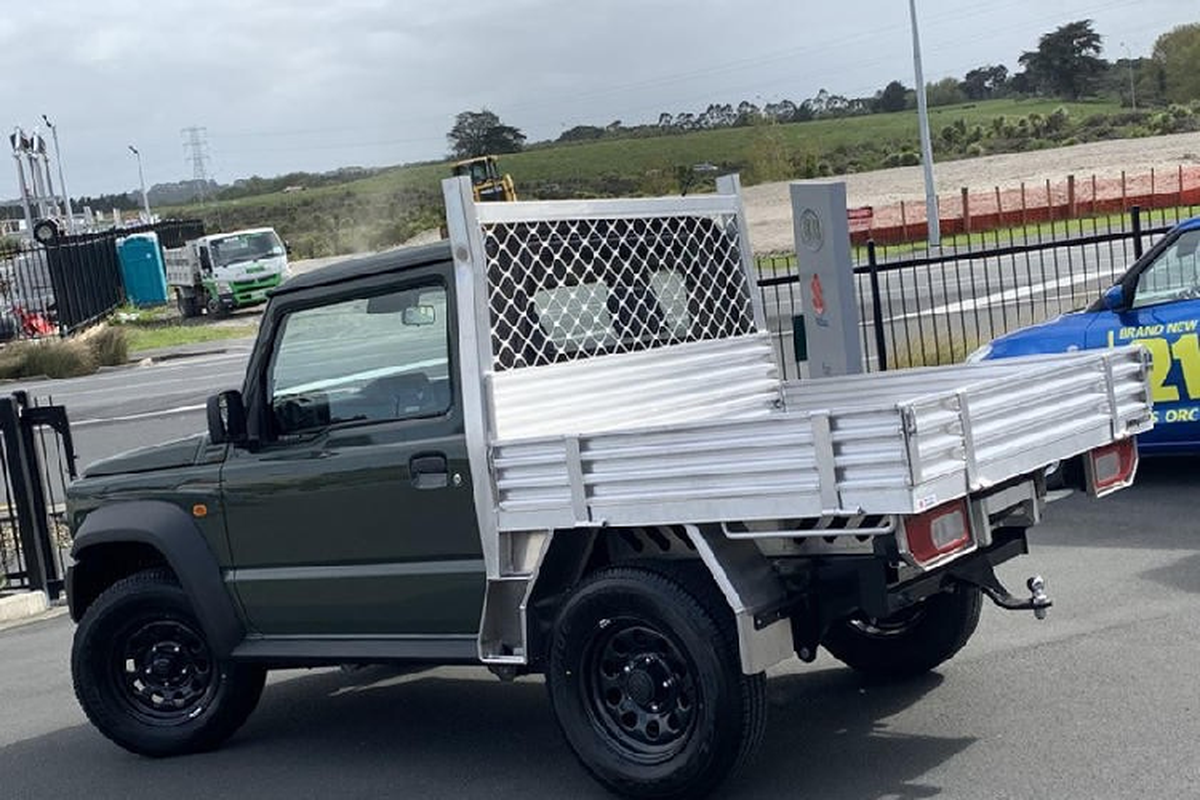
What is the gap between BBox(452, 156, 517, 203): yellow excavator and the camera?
40.8m

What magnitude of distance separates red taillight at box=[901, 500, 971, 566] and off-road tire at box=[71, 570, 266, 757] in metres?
3.12

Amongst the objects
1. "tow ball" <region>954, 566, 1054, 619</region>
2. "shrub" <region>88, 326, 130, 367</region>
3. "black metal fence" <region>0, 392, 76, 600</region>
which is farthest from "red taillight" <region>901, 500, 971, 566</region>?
"shrub" <region>88, 326, 130, 367</region>

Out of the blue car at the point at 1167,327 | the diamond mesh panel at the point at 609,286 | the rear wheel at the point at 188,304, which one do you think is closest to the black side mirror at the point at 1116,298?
the blue car at the point at 1167,327

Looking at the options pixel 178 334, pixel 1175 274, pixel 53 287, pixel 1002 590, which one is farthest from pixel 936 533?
pixel 178 334

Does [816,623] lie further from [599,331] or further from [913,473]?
[599,331]

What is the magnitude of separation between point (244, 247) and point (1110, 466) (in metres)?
40.6

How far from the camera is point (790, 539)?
531 cm

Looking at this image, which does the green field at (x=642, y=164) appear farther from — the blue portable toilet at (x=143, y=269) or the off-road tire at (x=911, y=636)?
the off-road tire at (x=911, y=636)

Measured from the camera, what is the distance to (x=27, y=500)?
11188mm

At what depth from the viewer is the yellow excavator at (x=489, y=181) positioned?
134 ft

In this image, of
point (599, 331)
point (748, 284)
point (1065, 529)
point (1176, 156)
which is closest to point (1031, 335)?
point (1065, 529)

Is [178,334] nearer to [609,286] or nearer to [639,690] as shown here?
[609,286]

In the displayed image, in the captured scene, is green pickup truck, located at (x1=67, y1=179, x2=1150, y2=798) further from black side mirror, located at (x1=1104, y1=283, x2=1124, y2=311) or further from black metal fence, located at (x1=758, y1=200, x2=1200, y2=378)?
black side mirror, located at (x1=1104, y1=283, x2=1124, y2=311)

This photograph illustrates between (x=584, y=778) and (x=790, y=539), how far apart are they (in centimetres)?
133
